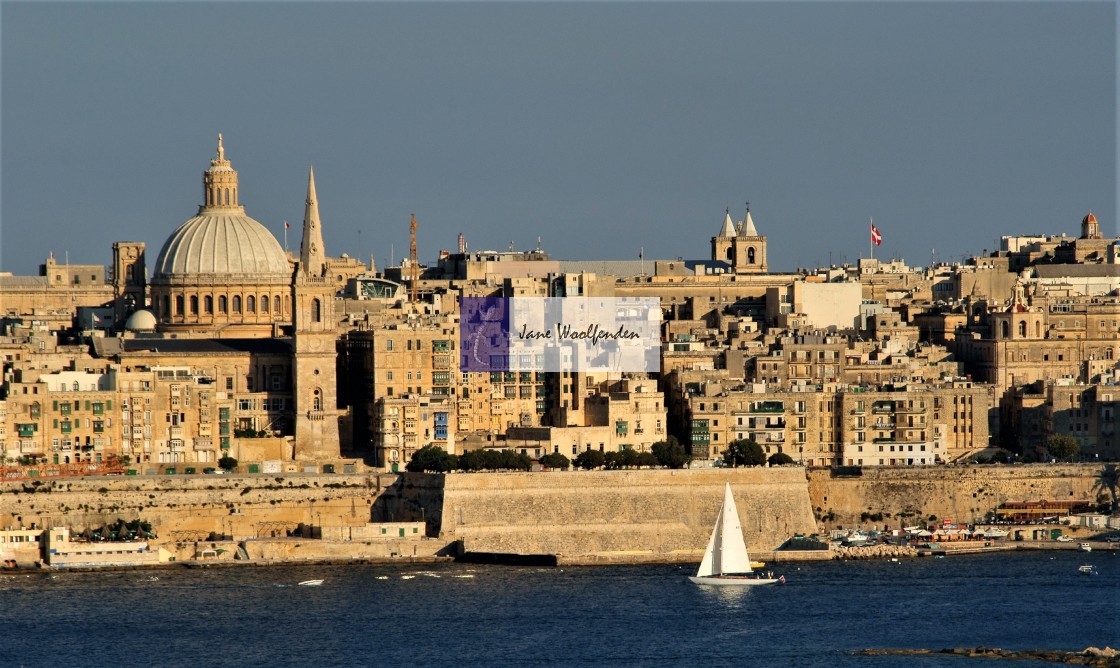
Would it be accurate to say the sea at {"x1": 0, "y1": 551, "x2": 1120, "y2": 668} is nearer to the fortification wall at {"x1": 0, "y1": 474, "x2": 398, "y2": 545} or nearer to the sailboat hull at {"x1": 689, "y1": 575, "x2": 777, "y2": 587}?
the sailboat hull at {"x1": 689, "y1": 575, "x2": 777, "y2": 587}

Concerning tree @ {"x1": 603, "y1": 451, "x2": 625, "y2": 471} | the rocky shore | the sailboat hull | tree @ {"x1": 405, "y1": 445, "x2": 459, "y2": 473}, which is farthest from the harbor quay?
the rocky shore

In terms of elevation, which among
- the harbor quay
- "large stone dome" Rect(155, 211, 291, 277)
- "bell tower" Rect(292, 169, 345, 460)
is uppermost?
"large stone dome" Rect(155, 211, 291, 277)

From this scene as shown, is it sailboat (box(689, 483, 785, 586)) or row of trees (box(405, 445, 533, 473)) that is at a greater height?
row of trees (box(405, 445, 533, 473))

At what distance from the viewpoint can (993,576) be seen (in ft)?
275

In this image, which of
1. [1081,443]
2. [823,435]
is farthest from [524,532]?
[1081,443]

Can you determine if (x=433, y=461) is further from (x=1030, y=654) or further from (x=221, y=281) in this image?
(x=1030, y=654)

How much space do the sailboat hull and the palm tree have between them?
14.7m

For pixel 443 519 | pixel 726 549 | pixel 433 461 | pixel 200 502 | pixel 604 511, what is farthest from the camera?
pixel 433 461

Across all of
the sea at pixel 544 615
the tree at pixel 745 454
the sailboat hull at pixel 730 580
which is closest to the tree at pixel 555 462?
the tree at pixel 745 454

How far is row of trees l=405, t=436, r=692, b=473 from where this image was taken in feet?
295

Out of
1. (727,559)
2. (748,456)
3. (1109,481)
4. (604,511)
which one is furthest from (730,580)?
(1109,481)

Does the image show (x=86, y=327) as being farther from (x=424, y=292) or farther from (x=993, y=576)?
(x=993, y=576)

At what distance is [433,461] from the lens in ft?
295

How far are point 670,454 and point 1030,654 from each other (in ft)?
74.6
